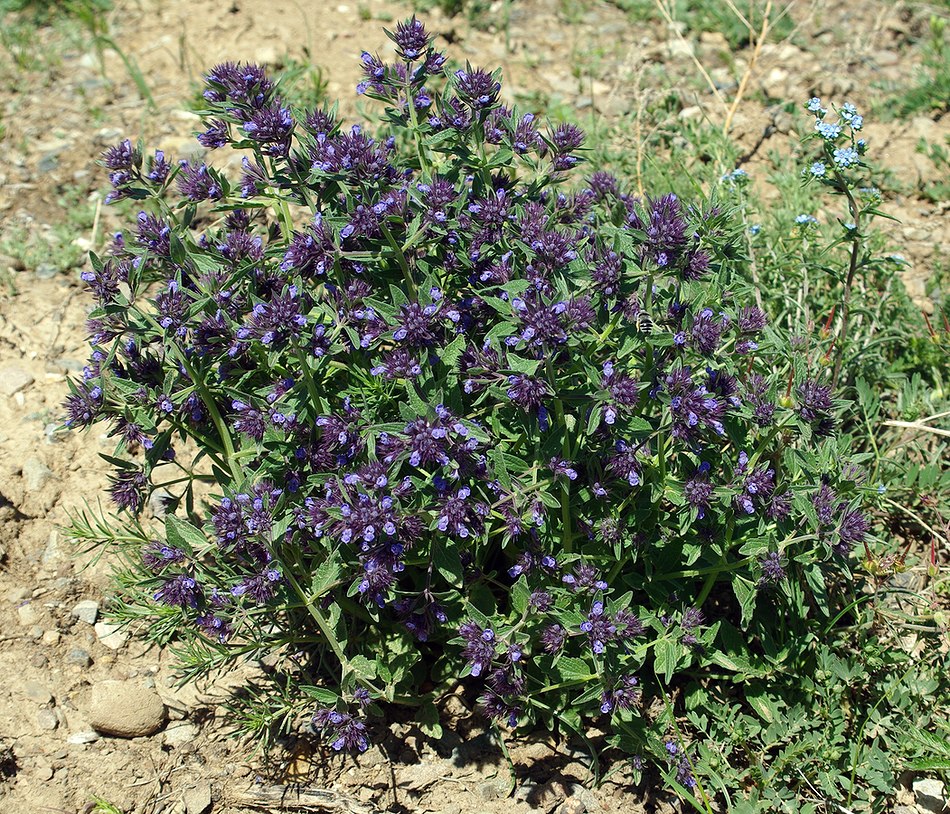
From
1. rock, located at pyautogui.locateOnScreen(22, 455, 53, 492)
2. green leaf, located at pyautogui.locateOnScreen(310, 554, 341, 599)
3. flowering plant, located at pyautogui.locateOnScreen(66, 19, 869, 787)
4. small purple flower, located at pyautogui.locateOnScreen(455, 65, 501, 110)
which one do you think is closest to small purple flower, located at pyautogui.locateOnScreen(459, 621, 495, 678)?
flowering plant, located at pyautogui.locateOnScreen(66, 19, 869, 787)

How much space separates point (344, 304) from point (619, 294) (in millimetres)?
1030

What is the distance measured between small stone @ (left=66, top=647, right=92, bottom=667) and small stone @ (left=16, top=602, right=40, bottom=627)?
0.25 metres

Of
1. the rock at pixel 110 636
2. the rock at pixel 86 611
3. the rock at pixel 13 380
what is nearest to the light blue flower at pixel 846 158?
the rock at pixel 110 636

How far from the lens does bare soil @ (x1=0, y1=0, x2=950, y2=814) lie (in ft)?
13.4

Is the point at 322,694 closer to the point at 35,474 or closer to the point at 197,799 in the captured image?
the point at 197,799

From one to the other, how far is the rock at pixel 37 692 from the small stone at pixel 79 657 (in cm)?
19

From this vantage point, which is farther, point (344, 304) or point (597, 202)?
point (597, 202)

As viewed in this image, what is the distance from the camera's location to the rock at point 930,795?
13.2 feet

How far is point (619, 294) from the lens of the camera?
3.45 meters

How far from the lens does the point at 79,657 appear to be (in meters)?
4.42

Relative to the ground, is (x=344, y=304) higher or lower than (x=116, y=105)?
higher

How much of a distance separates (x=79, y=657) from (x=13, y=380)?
6.16 feet

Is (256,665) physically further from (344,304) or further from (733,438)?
(733,438)

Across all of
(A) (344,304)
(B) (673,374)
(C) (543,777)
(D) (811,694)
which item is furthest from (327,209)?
(D) (811,694)
